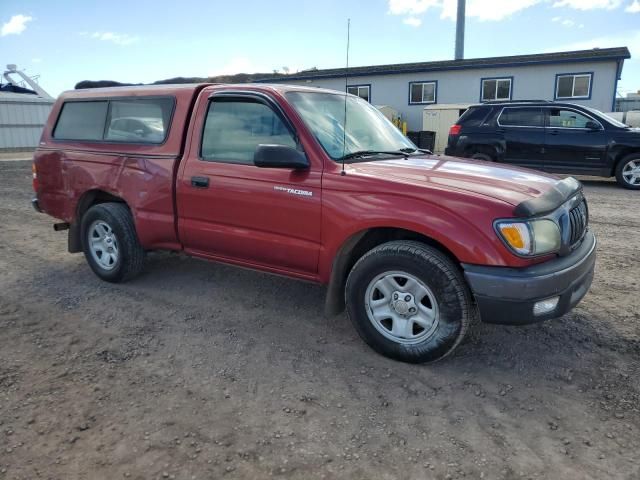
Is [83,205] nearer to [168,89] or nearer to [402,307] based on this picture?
[168,89]

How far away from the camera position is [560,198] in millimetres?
3361

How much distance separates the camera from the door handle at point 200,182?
13.3 feet

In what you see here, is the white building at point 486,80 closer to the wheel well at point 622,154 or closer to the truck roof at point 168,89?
the wheel well at point 622,154

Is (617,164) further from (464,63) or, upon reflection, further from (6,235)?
(464,63)

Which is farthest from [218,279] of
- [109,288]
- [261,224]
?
[261,224]

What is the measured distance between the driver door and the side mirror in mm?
135

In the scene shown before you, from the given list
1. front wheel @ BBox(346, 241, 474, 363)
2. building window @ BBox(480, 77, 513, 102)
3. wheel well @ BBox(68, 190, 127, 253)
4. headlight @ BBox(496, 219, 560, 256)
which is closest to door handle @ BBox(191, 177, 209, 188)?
wheel well @ BBox(68, 190, 127, 253)

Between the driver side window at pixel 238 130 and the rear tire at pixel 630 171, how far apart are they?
9344mm

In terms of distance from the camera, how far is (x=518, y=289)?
2.94 meters

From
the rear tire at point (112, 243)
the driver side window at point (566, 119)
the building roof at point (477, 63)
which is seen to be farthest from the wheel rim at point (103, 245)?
the building roof at point (477, 63)

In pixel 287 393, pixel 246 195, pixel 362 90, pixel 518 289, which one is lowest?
pixel 287 393

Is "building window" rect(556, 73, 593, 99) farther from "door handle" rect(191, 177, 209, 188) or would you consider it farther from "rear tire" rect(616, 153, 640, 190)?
"door handle" rect(191, 177, 209, 188)

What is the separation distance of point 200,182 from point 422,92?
22.8 m

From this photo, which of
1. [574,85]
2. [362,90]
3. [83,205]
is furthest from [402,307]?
[362,90]
